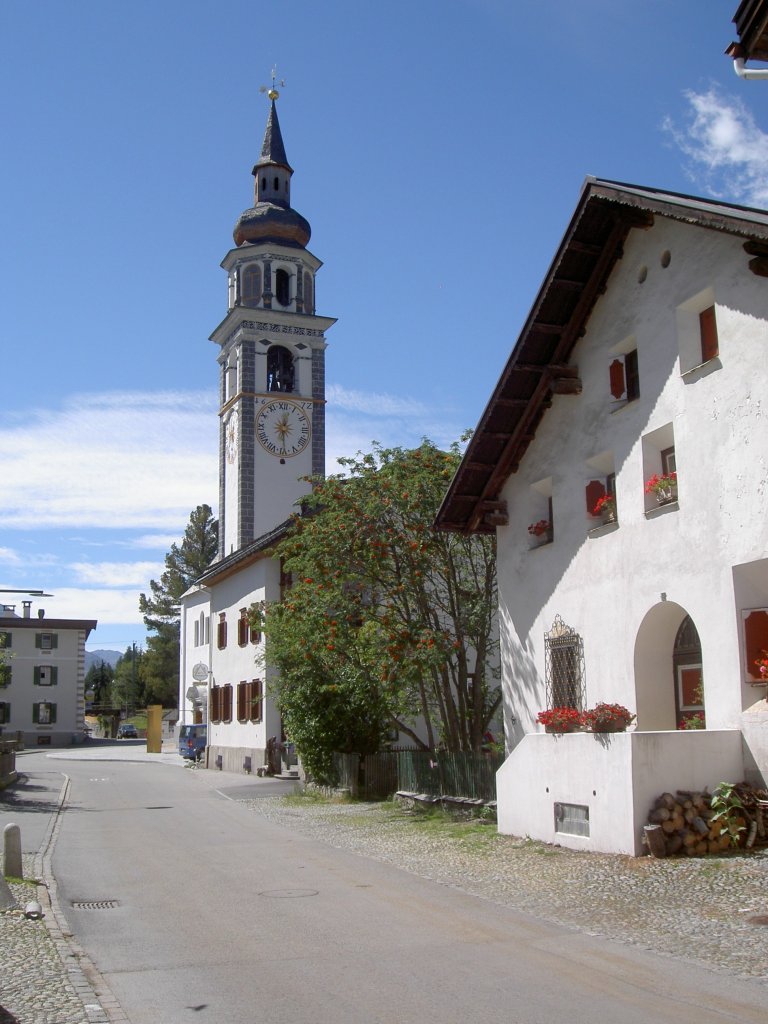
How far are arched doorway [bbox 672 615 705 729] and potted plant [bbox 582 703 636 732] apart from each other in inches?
61.4

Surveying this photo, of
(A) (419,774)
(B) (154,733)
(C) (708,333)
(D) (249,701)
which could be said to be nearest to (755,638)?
(C) (708,333)

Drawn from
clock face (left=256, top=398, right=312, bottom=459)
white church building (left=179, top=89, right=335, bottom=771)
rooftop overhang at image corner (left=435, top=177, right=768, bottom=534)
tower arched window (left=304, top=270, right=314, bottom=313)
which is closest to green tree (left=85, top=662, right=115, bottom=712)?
white church building (left=179, top=89, right=335, bottom=771)

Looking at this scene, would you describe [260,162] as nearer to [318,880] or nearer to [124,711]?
[318,880]

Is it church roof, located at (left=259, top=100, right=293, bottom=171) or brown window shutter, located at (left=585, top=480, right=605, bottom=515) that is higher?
church roof, located at (left=259, top=100, right=293, bottom=171)

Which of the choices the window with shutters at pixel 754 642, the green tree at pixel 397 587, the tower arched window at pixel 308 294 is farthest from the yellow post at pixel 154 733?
the window with shutters at pixel 754 642

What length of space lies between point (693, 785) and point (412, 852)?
4183 mm

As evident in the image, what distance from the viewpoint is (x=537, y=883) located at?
38.5ft

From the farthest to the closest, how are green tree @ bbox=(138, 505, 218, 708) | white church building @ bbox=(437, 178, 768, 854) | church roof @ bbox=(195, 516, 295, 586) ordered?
1. green tree @ bbox=(138, 505, 218, 708)
2. church roof @ bbox=(195, 516, 295, 586)
3. white church building @ bbox=(437, 178, 768, 854)

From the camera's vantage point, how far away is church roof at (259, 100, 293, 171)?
52.3 meters

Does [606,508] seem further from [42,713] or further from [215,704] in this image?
[42,713]

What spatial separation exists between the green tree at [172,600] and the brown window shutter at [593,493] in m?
67.2

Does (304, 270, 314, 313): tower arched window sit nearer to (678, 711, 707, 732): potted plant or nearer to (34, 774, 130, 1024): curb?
(678, 711, 707, 732): potted plant

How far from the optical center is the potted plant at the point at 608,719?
13281mm

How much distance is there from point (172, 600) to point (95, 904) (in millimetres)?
72531
